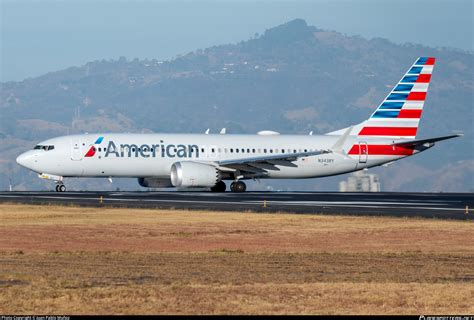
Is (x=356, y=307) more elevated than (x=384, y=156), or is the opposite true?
(x=384, y=156)

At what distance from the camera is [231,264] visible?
3244 centimetres

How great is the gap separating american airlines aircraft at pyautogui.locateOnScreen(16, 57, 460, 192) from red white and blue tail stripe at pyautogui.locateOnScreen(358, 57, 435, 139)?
73 millimetres

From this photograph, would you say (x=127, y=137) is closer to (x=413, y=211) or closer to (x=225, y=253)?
(x=413, y=211)

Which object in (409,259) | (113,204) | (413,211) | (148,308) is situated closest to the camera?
(148,308)

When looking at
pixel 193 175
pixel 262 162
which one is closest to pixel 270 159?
pixel 262 162

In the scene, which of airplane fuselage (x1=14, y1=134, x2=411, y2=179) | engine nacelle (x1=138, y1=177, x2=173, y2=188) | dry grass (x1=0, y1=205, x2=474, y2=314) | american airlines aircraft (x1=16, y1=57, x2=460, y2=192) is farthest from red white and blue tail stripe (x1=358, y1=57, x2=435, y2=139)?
dry grass (x1=0, y1=205, x2=474, y2=314)

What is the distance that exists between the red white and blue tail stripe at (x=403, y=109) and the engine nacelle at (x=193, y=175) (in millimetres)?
14450

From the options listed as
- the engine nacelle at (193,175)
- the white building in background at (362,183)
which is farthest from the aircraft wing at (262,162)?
the white building in background at (362,183)

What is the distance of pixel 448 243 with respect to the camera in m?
39.8

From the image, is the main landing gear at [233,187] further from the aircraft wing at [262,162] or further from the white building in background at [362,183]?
the white building in background at [362,183]

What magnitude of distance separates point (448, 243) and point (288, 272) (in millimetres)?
11000

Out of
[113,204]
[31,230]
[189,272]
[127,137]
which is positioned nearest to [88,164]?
[127,137]

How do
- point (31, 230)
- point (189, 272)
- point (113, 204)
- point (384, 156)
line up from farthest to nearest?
point (384, 156) → point (113, 204) → point (31, 230) → point (189, 272)

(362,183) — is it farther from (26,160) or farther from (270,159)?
(26,160)
